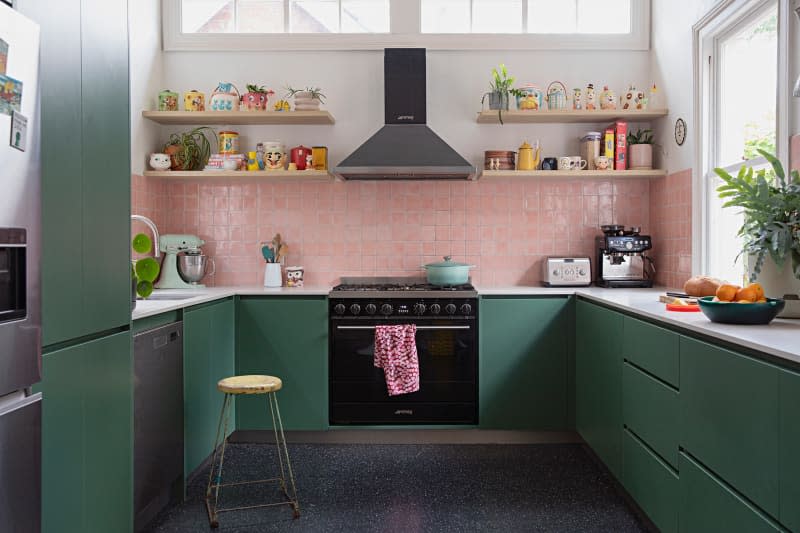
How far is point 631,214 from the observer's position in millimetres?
4113

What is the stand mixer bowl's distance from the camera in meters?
3.89

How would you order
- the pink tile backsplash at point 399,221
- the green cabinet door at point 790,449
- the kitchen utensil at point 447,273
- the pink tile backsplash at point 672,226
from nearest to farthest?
1. the green cabinet door at point 790,449
2. the pink tile backsplash at point 672,226
3. the kitchen utensil at point 447,273
4. the pink tile backsplash at point 399,221

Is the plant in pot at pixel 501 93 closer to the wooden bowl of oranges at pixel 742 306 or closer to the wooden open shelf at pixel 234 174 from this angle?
the wooden open shelf at pixel 234 174

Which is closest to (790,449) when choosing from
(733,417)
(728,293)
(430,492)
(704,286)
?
(733,417)

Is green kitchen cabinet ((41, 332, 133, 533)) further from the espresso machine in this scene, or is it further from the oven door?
the espresso machine

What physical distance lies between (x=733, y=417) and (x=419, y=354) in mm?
1997

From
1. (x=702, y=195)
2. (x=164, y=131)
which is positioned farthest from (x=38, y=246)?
(x=702, y=195)

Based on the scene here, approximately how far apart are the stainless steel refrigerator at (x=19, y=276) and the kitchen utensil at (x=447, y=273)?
98.4 inches

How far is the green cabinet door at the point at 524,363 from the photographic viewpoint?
3557mm

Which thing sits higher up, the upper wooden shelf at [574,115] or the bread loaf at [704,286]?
the upper wooden shelf at [574,115]

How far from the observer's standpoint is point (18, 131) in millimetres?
1414

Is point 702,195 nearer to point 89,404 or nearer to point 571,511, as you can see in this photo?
point 571,511

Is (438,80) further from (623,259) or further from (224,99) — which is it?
(623,259)

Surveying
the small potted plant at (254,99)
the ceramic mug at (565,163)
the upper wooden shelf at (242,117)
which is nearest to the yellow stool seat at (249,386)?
the upper wooden shelf at (242,117)
